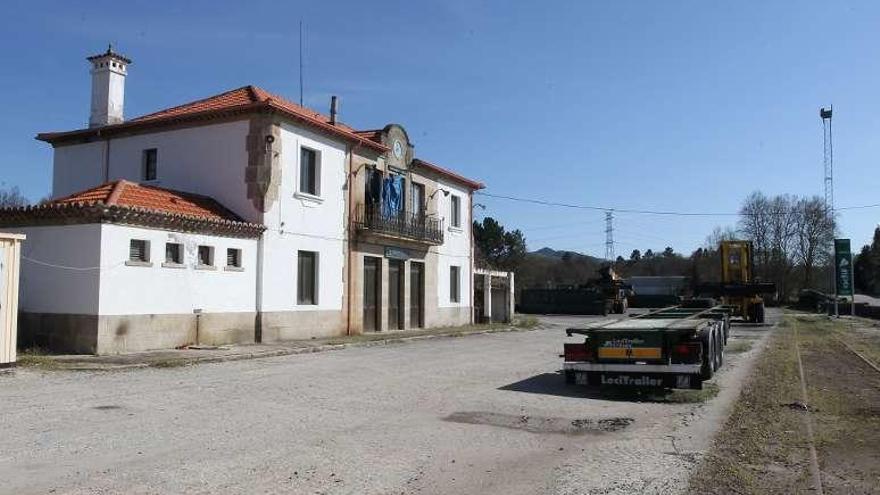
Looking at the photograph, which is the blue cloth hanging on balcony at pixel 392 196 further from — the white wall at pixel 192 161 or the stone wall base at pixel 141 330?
the white wall at pixel 192 161

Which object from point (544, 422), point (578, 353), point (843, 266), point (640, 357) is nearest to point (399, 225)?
point (578, 353)

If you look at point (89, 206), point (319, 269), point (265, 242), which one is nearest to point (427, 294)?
point (319, 269)

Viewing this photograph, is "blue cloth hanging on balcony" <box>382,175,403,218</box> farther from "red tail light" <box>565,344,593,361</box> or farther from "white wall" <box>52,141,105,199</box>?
"red tail light" <box>565,344,593,361</box>

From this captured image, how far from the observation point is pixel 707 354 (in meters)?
13.5

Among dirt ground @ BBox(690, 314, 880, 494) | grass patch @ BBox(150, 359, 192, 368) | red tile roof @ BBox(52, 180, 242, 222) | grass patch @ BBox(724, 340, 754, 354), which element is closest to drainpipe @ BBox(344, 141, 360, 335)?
red tile roof @ BBox(52, 180, 242, 222)

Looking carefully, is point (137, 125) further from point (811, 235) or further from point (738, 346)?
point (811, 235)

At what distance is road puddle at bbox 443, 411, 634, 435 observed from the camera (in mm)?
9414

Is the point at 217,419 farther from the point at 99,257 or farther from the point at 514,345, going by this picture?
the point at 514,345

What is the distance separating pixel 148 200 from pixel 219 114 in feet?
14.4

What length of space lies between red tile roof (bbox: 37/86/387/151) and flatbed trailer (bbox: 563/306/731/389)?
13.1m

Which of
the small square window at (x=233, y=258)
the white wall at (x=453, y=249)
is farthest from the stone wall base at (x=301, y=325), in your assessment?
the white wall at (x=453, y=249)

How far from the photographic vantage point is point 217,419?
377 inches

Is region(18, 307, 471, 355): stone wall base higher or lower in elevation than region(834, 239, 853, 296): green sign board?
lower

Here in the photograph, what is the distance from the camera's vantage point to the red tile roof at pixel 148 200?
18.3 m
